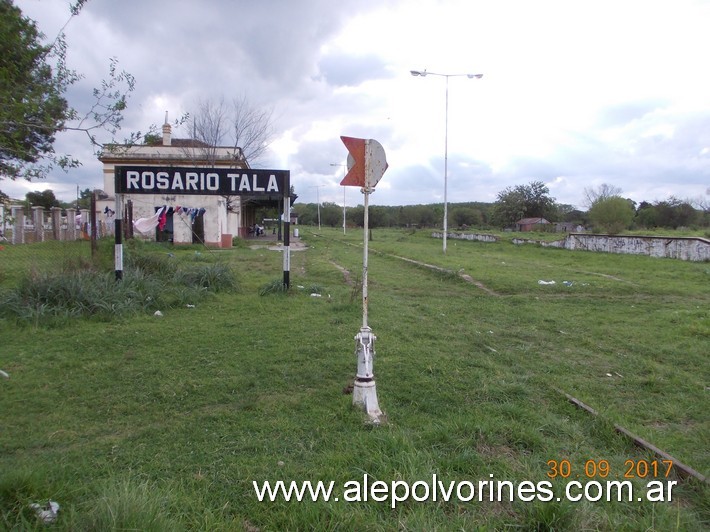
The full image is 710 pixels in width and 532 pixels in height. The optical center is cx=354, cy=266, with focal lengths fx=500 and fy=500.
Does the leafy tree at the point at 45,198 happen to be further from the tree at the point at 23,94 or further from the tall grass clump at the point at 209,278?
the tree at the point at 23,94

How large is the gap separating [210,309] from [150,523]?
6.47m

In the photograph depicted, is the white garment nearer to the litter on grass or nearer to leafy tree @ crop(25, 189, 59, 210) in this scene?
the litter on grass

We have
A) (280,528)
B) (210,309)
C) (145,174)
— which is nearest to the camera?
(280,528)

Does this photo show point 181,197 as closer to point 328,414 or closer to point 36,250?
point 36,250

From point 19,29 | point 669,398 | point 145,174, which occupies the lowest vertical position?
point 669,398

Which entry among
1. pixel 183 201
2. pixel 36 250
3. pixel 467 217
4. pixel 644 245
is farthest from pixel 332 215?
pixel 36 250

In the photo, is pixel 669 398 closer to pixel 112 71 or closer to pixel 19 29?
pixel 112 71

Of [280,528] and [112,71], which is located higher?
[112,71]

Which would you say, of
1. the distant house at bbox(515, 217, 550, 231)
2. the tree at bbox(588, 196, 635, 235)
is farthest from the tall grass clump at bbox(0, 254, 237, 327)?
the distant house at bbox(515, 217, 550, 231)

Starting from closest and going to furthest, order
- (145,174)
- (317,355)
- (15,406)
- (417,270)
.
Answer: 1. (15,406)
2. (317,355)
3. (145,174)
4. (417,270)

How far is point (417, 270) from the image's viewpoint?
55.1 ft

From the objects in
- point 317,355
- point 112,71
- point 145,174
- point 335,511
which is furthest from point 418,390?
point 145,174
